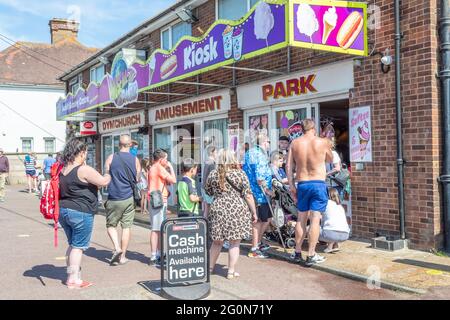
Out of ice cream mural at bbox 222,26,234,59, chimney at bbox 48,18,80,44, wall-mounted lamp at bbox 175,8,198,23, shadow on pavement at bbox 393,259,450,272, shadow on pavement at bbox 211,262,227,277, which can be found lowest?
shadow on pavement at bbox 211,262,227,277

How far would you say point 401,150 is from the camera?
23.5ft

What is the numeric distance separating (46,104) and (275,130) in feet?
98.3

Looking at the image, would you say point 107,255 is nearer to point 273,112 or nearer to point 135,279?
point 135,279

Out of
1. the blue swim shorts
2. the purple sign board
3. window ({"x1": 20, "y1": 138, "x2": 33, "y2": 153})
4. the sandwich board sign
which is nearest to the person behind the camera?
the sandwich board sign

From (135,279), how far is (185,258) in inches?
40.4

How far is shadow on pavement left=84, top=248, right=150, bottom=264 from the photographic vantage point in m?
7.16

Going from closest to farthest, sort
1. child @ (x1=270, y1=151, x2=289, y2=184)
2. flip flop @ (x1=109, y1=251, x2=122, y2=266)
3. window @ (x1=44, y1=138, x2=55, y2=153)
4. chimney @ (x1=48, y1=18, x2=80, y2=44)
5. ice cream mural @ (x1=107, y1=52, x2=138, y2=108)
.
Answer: flip flop @ (x1=109, y1=251, x2=122, y2=266), child @ (x1=270, y1=151, x2=289, y2=184), ice cream mural @ (x1=107, y1=52, x2=138, y2=108), window @ (x1=44, y1=138, x2=55, y2=153), chimney @ (x1=48, y1=18, x2=80, y2=44)

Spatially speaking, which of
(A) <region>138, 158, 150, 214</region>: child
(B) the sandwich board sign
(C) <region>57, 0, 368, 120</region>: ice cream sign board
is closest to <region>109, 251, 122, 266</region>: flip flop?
(B) the sandwich board sign

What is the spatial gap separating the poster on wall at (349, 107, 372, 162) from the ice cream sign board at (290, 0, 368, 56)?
95 cm

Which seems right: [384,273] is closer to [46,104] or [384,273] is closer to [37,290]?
[37,290]

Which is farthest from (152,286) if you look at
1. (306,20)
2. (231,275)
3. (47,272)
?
(306,20)

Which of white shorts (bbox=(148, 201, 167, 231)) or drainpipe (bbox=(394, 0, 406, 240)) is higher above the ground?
drainpipe (bbox=(394, 0, 406, 240))

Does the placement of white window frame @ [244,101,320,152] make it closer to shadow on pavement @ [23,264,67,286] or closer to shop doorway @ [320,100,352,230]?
shop doorway @ [320,100,352,230]

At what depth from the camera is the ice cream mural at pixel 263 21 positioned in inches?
280
